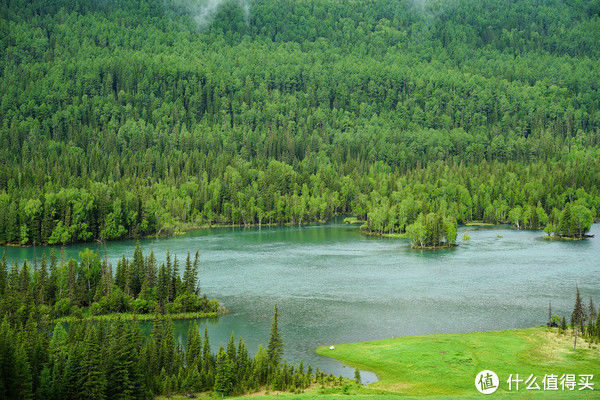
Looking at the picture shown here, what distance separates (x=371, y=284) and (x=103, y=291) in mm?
47275

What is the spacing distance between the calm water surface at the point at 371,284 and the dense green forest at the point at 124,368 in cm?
836

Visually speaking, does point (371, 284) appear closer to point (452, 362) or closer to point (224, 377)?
point (452, 362)

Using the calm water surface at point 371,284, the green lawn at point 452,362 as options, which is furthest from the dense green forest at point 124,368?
the calm water surface at point 371,284

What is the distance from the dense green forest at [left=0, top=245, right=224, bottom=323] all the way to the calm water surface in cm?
511

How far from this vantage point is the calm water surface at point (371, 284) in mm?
97000

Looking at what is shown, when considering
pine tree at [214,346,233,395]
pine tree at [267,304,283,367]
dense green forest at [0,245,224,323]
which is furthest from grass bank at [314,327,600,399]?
dense green forest at [0,245,224,323]

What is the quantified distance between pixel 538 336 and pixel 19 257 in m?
113

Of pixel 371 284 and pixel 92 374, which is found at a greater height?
pixel 371 284

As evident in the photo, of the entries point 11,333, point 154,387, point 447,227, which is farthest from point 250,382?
point 447,227

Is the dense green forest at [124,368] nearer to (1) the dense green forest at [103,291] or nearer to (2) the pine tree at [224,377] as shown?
(2) the pine tree at [224,377]

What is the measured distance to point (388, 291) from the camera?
121 meters

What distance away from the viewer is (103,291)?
346 ft

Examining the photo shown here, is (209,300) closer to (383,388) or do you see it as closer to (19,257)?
(383,388)

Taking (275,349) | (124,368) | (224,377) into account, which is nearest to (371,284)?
(275,349)
